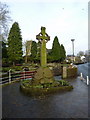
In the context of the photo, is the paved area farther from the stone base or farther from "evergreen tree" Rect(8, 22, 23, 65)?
"evergreen tree" Rect(8, 22, 23, 65)

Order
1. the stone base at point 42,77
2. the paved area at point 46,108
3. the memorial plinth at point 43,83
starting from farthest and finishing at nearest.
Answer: the stone base at point 42,77
the memorial plinth at point 43,83
the paved area at point 46,108

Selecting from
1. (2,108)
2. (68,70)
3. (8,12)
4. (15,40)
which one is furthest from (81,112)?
(15,40)

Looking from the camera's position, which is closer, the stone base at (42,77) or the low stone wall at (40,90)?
the low stone wall at (40,90)

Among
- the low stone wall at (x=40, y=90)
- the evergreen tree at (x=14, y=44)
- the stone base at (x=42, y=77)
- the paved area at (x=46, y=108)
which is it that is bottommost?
the paved area at (x=46, y=108)

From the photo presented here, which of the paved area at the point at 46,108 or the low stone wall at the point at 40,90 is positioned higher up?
the low stone wall at the point at 40,90

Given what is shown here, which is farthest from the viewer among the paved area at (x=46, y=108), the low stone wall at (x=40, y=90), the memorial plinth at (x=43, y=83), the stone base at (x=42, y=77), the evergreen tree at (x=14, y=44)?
the evergreen tree at (x=14, y=44)

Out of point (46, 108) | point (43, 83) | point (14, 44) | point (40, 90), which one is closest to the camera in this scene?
point (46, 108)

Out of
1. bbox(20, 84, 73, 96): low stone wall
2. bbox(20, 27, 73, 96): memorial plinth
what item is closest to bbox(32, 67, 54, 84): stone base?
bbox(20, 27, 73, 96): memorial plinth

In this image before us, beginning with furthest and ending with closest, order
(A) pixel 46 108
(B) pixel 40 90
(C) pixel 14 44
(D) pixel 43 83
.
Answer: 1. (C) pixel 14 44
2. (D) pixel 43 83
3. (B) pixel 40 90
4. (A) pixel 46 108

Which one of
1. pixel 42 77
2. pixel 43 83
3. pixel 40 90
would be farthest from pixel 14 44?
pixel 40 90

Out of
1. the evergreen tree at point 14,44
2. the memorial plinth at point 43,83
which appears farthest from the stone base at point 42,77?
the evergreen tree at point 14,44

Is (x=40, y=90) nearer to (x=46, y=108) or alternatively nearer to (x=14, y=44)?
(x=46, y=108)

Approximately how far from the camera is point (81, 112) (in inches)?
273

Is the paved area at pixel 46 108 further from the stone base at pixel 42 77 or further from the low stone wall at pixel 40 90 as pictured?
the stone base at pixel 42 77
